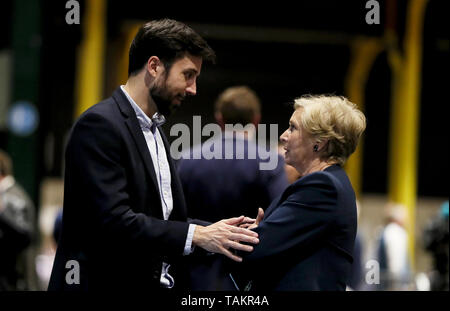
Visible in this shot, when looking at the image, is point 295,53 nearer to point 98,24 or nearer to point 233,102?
point 98,24

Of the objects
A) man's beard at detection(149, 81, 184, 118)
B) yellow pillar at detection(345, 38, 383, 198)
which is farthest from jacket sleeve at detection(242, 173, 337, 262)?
yellow pillar at detection(345, 38, 383, 198)

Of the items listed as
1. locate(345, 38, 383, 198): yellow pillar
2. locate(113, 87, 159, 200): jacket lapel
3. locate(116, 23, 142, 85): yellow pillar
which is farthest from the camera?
locate(345, 38, 383, 198): yellow pillar

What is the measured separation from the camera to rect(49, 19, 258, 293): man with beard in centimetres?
242

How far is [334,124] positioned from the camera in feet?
8.61

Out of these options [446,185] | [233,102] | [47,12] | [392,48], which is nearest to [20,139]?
[47,12]

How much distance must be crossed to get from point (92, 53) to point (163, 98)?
8.27 meters

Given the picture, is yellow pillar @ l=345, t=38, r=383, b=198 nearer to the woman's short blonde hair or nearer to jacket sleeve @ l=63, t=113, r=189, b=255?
the woman's short blonde hair

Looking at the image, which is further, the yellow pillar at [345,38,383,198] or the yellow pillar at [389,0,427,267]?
the yellow pillar at [345,38,383,198]

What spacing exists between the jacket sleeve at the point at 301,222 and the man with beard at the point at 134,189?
0.19ft

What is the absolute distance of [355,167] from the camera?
1450 cm

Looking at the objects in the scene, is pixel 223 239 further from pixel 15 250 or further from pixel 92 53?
pixel 92 53

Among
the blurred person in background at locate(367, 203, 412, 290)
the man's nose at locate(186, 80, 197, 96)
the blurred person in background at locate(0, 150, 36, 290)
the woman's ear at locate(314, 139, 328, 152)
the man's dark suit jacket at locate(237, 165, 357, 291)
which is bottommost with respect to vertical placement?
the blurred person in background at locate(367, 203, 412, 290)

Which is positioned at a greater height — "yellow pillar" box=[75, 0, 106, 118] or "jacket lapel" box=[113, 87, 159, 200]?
"yellow pillar" box=[75, 0, 106, 118]
